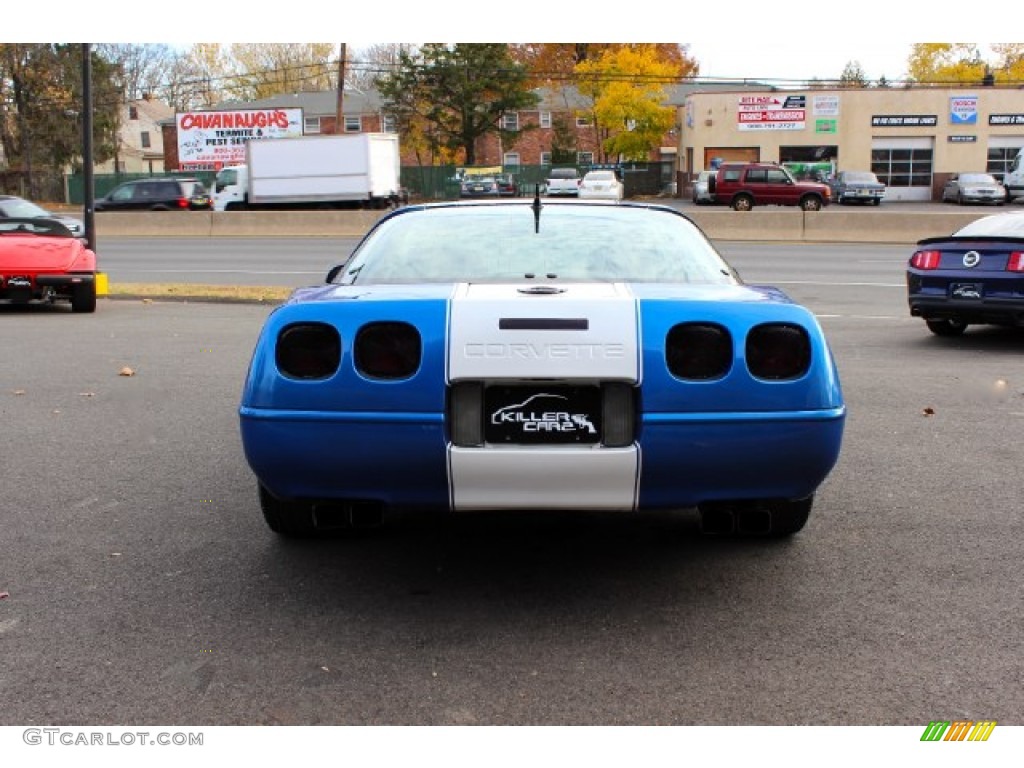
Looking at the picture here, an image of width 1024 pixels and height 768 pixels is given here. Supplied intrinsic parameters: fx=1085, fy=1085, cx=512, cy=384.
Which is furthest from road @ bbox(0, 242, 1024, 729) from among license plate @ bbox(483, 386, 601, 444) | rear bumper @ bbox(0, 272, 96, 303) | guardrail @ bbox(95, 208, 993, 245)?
guardrail @ bbox(95, 208, 993, 245)

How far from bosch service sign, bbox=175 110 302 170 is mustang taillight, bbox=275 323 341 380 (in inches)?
2301

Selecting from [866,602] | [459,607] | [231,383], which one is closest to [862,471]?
[866,602]

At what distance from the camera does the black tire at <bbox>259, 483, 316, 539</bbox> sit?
420cm

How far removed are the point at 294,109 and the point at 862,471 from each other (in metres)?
57.7

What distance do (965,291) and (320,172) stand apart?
113 feet

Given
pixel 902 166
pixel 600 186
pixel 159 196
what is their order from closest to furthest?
pixel 159 196, pixel 600 186, pixel 902 166

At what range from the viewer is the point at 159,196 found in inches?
1452

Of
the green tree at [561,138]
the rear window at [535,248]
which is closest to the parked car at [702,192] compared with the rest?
the green tree at [561,138]

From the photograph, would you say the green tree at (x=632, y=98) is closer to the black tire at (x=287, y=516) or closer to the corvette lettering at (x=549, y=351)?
the black tire at (x=287, y=516)

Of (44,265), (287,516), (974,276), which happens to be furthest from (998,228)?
(44,265)

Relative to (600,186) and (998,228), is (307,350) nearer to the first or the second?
(998,228)

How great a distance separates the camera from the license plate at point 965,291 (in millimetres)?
9969

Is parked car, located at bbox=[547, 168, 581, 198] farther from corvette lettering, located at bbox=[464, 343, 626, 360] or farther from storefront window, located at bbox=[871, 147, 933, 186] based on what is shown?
corvette lettering, located at bbox=[464, 343, 626, 360]

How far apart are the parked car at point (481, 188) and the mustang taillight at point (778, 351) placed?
49.2 metres
